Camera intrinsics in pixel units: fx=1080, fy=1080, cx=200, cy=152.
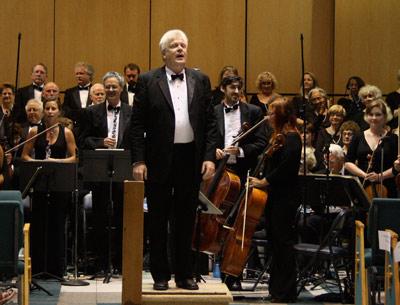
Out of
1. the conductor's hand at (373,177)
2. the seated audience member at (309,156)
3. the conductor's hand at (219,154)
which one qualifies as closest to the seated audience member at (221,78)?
the seated audience member at (309,156)

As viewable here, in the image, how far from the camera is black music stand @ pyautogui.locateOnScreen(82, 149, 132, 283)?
355 inches

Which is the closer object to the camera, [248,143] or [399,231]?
[399,231]

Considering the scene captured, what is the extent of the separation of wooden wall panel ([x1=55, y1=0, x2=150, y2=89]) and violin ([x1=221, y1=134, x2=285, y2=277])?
555 cm

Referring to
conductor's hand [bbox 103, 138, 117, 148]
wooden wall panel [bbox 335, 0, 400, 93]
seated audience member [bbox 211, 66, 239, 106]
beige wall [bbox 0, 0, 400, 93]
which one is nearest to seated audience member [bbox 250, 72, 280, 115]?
seated audience member [bbox 211, 66, 239, 106]

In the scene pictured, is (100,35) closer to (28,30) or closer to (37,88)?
(28,30)

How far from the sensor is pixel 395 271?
20.6 ft

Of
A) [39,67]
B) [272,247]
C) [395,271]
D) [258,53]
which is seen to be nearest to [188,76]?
[395,271]

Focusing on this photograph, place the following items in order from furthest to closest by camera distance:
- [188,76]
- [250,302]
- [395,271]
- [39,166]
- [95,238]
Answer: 1. [95,238]
2. [39,166]
3. [250,302]
4. [188,76]
5. [395,271]

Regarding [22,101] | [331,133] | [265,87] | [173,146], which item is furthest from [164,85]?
[22,101]

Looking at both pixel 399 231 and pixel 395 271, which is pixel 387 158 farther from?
pixel 395 271

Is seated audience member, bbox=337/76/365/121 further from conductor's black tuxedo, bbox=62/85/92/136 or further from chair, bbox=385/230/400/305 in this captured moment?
chair, bbox=385/230/400/305

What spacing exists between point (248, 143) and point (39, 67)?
3134 millimetres

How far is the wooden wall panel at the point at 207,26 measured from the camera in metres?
13.7

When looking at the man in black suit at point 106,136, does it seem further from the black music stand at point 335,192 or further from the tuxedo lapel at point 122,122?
the black music stand at point 335,192
